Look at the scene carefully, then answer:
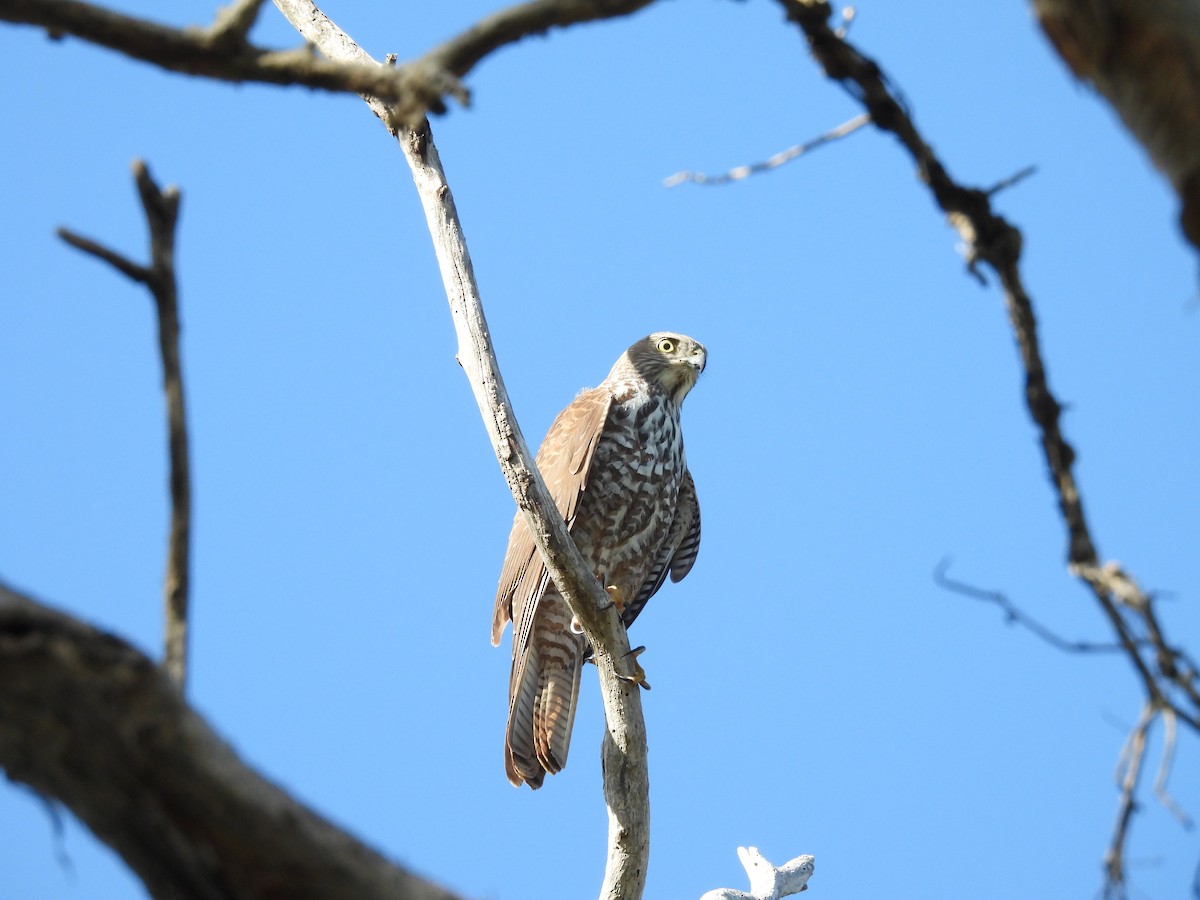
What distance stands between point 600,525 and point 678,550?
2.69 ft

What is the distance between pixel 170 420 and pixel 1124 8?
1.35m

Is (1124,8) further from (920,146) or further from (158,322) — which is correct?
(158,322)

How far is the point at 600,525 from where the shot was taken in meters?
6.51

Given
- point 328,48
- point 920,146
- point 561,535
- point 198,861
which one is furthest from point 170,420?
point 328,48

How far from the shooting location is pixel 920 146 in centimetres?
200

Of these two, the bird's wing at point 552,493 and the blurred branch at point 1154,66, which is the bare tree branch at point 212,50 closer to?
the blurred branch at point 1154,66

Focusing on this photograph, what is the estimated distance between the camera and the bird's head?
23.4 ft

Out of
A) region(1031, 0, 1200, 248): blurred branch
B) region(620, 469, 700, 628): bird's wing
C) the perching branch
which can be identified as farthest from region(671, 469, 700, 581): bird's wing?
region(1031, 0, 1200, 248): blurred branch

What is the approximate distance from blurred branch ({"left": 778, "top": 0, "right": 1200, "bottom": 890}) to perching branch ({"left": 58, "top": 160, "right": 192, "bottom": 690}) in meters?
1.19

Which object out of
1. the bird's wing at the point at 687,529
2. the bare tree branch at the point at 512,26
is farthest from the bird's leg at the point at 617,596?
the bare tree branch at the point at 512,26

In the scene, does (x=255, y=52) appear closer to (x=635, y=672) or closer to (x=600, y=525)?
(x=635, y=672)

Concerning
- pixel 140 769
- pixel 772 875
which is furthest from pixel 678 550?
pixel 140 769

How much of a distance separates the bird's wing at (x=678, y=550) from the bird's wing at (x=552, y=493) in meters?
0.73

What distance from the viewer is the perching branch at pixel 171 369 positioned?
5.31 feet
